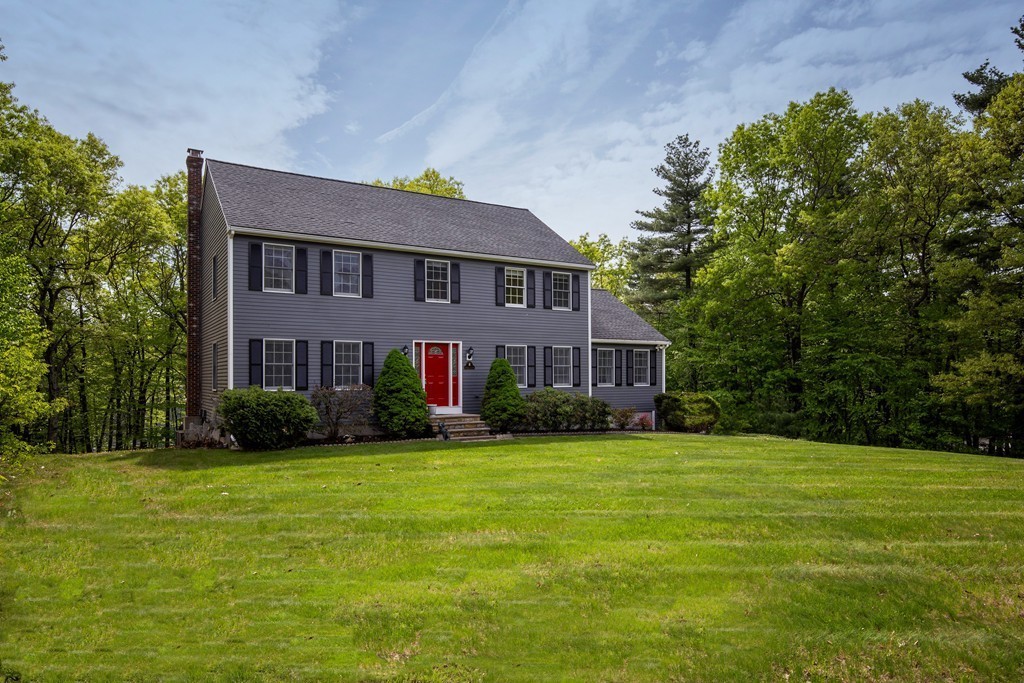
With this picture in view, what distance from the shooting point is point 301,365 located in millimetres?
17203

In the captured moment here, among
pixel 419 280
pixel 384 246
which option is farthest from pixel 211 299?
pixel 419 280

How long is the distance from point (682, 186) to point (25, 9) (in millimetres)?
31807

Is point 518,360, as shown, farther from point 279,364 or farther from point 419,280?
point 279,364

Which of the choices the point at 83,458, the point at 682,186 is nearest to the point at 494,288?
the point at 83,458

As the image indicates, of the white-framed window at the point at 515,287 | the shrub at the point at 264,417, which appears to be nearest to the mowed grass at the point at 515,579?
the shrub at the point at 264,417

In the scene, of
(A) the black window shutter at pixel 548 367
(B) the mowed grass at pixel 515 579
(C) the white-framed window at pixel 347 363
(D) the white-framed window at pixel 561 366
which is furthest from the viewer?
(D) the white-framed window at pixel 561 366

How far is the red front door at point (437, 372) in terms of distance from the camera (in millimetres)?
19406

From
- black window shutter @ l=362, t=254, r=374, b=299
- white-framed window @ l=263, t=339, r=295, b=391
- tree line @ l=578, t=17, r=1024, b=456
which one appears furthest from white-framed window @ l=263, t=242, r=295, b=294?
tree line @ l=578, t=17, r=1024, b=456

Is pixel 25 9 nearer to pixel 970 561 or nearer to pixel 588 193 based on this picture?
pixel 970 561

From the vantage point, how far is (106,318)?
26703mm

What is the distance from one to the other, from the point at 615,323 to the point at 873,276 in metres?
10.7

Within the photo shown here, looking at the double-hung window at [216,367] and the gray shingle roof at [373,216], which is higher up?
the gray shingle roof at [373,216]

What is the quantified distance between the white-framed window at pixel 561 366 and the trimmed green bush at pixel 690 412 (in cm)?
436

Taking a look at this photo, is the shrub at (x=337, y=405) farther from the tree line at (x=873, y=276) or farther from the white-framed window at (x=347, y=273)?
the tree line at (x=873, y=276)
